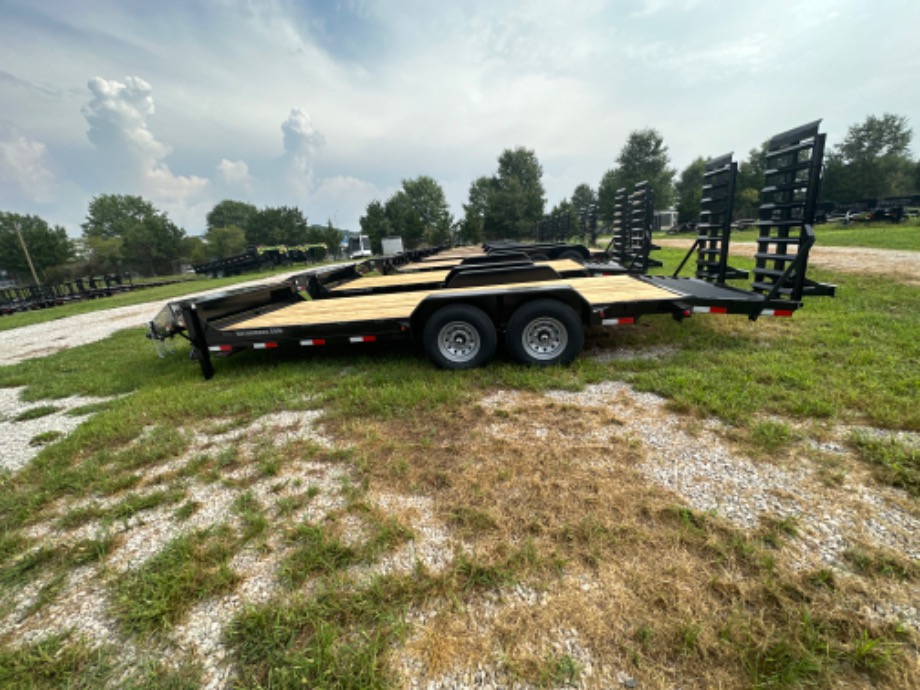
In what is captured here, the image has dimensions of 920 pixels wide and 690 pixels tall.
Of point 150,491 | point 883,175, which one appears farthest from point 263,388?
point 883,175

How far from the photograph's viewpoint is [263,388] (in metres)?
4.35

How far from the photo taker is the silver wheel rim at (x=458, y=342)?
4344 mm

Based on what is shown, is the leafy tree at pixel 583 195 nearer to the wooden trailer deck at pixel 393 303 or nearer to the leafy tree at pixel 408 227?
the leafy tree at pixel 408 227

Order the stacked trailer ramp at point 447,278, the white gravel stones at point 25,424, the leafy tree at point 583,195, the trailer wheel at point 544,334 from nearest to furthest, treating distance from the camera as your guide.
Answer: the white gravel stones at point 25,424 → the trailer wheel at point 544,334 → the stacked trailer ramp at point 447,278 → the leafy tree at point 583,195

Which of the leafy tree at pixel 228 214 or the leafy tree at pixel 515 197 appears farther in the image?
the leafy tree at pixel 228 214

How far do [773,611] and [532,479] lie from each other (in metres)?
1.22

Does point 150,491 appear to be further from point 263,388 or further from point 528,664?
point 528,664

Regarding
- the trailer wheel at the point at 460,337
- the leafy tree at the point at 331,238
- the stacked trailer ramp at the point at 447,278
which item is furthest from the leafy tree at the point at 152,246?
the trailer wheel at the point at 460,337

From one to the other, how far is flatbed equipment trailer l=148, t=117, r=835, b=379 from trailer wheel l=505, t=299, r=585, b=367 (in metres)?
0.01

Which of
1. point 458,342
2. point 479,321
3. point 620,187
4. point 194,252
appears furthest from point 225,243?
point 479,321

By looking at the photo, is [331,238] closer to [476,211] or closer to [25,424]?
[476,211]

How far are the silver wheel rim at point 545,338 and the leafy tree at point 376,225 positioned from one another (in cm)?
4551

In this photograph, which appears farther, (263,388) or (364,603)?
(263,388)

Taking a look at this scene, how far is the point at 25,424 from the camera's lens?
428cm
